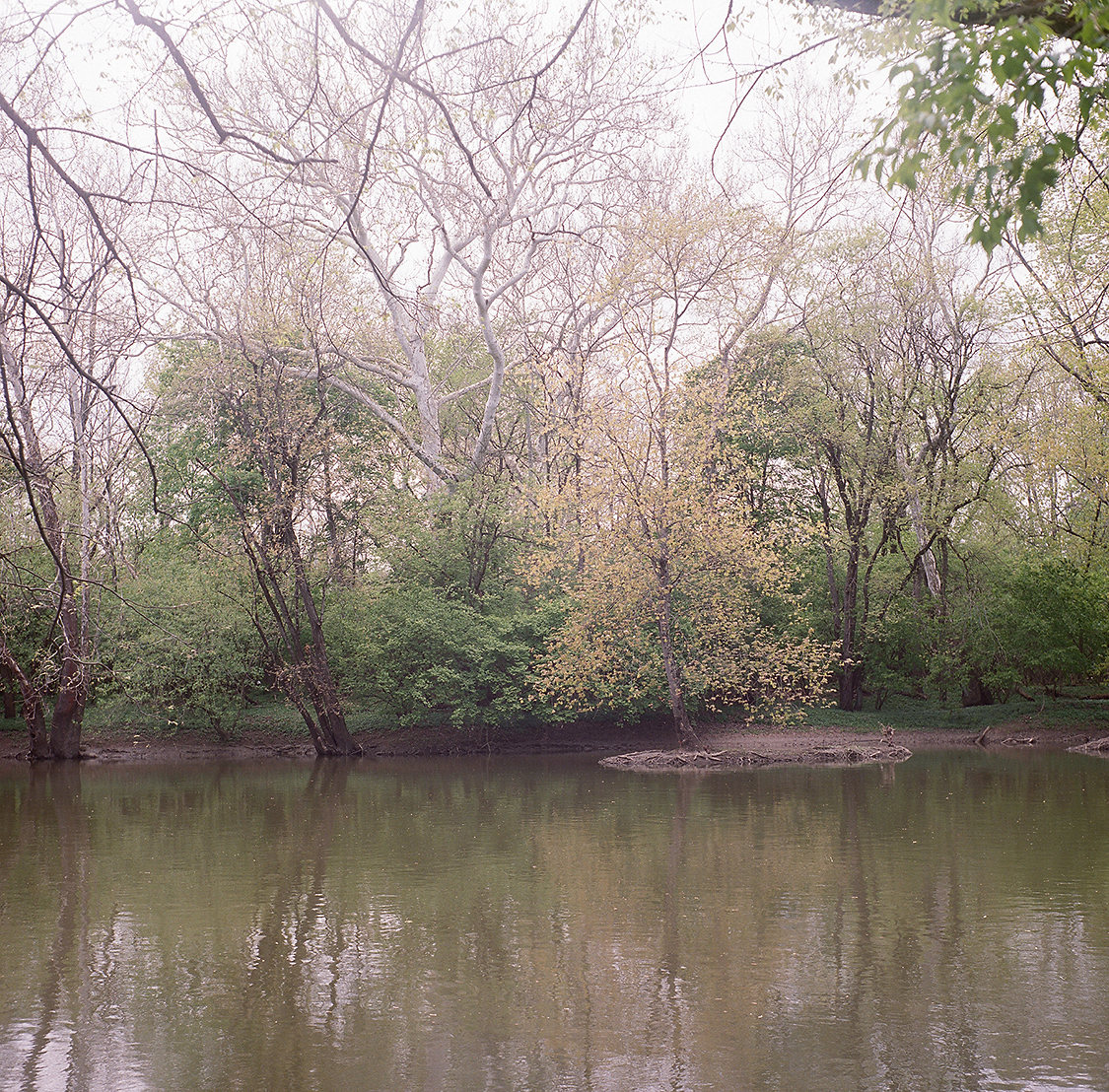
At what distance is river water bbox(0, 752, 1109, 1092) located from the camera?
5.60 m

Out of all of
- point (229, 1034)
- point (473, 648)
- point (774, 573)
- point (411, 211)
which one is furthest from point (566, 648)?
point (229, 1034)

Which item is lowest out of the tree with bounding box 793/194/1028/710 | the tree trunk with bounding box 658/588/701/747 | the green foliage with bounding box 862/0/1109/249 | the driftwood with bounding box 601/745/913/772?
the driftwood with bounding box 601/745/913/772

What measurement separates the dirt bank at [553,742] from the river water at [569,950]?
1271cm


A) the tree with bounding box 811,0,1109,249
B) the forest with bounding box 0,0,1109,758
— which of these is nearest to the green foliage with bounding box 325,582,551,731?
the forest with bounding box 0,0,1109,758

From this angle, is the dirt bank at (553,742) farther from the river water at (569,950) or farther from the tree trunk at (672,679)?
the river water at (569,950)

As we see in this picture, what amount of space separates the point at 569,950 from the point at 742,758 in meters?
17.5

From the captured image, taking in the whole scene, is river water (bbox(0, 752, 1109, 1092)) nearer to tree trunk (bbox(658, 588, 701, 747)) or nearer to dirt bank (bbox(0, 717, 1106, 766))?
tree trunk (bbox(658, 588, 701, 747))

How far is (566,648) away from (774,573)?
5.39 meters

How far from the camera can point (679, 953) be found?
304 inches

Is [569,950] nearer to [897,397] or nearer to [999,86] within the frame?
[999,86]

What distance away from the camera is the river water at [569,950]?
220 inches

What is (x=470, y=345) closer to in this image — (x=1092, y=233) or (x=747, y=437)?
(x=747, y=437)

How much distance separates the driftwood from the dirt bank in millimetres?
2270

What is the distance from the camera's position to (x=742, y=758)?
24812mm
